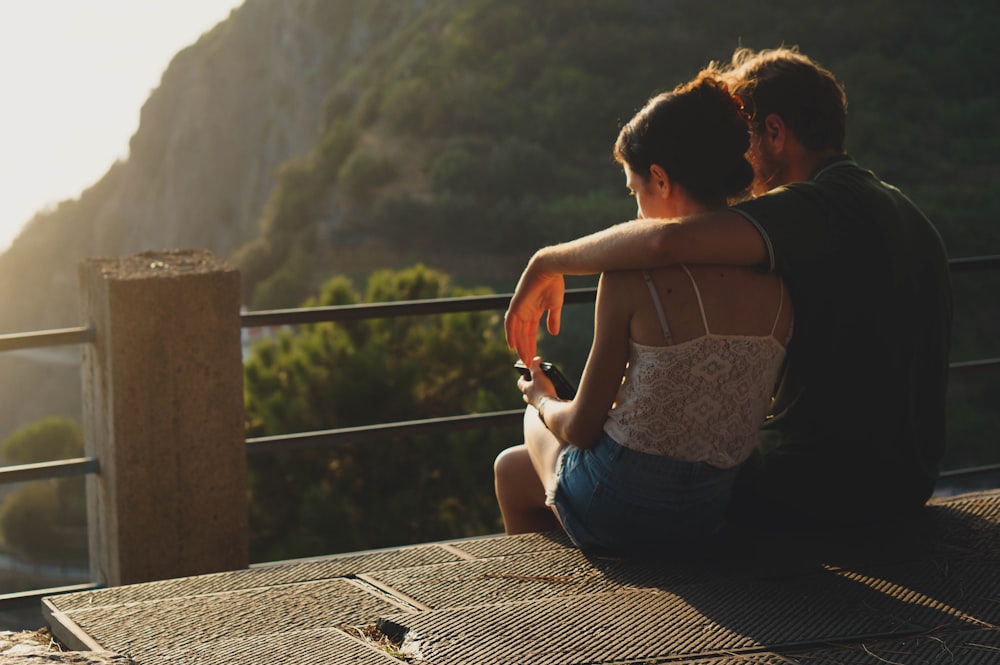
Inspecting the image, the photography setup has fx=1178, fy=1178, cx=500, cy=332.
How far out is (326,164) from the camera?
176 feet

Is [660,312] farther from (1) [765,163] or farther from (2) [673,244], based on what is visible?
(1) [765,163]

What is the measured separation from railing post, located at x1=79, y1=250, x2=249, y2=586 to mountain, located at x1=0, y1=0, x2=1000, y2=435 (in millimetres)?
39597

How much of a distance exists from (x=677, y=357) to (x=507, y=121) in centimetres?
5000

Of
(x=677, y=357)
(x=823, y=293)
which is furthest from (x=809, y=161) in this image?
(x=677, y=357)

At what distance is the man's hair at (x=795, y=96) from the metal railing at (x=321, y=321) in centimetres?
119

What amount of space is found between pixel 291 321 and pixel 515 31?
Result: 52.1 m

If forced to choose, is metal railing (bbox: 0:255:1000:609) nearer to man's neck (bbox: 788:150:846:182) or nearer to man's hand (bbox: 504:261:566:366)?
man's hand (bbox: 504:261:566:366)

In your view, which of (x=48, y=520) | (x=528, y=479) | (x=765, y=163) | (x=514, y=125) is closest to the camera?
(x=765, y=163)

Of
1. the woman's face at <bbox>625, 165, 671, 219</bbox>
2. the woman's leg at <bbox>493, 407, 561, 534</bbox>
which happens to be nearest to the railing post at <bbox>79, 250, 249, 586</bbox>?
the woman's leg at <bbox>493, 407, 561, 534</bbox>

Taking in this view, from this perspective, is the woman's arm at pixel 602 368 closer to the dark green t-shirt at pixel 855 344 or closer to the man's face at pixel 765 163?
the dark green t-shirt at pixel 855 344

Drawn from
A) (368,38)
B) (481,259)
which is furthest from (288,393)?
(368,38)

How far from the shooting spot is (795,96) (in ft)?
9.95

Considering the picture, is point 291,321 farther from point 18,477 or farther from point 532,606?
point 532,606

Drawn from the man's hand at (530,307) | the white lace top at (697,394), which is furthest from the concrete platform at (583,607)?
the man's hand at (530,307)
